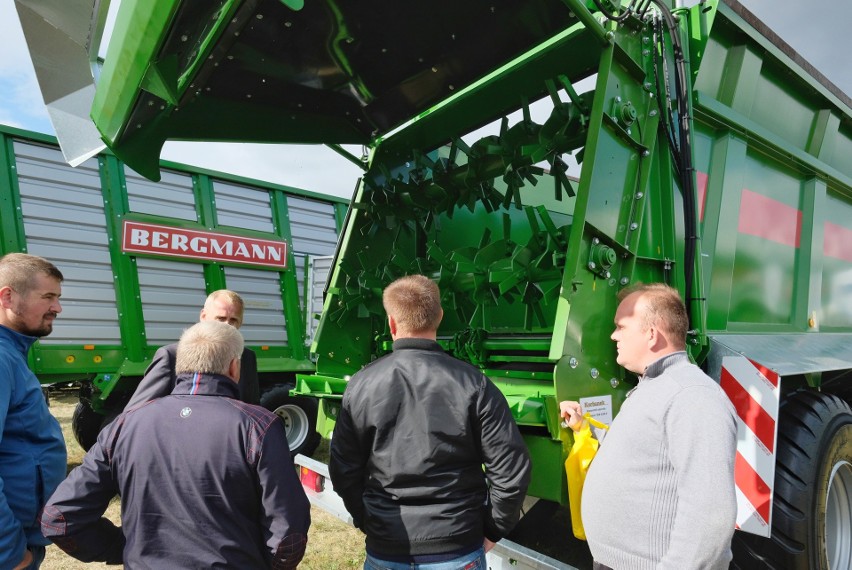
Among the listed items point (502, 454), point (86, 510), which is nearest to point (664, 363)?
point (502, 454)

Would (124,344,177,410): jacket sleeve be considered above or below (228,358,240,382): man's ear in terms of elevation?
below

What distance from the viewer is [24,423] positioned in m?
1.69

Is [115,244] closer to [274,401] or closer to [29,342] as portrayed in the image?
[274,401]

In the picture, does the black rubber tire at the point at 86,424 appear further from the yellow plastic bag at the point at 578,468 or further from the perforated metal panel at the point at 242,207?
the yellow plastic bag at the point at 578,468

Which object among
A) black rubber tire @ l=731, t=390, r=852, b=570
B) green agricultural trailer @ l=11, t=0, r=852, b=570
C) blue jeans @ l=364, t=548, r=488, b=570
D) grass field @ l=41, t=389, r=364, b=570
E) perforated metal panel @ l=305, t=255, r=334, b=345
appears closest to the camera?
blue jeans @ l=364, t=548, r=488, b=570

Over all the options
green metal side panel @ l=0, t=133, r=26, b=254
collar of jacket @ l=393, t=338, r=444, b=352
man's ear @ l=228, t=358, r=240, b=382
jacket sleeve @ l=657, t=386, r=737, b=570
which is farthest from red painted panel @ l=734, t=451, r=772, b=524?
green metal side panel @ l=0, t=133, r=26, b=254

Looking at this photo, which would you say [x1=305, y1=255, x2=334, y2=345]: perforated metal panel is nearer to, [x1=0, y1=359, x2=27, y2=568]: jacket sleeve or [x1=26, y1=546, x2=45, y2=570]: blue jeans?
[x1=26, y1=546, x2=45, y2=570]: blue jeans

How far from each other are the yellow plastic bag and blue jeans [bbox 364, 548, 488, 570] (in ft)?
1.33

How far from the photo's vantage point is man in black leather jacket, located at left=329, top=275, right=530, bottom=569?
1585 mm

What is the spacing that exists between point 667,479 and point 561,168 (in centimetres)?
160

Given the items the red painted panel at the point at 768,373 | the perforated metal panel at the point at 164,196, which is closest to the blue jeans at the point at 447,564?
the red painted panel at the point at 768,373

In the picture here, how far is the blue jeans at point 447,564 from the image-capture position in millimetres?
1583

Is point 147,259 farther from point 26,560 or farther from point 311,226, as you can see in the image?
point 26,560

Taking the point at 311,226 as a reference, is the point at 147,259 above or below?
below
